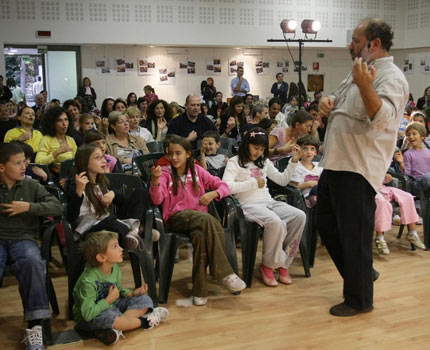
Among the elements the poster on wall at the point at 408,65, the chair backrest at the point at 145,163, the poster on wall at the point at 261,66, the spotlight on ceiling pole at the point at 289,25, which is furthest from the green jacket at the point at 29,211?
the poster on wall at the point at 408,65

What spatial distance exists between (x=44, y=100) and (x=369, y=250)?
8819mm

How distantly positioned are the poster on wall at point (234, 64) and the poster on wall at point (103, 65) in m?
3.17

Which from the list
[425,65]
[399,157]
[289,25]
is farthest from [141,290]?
[425,65]

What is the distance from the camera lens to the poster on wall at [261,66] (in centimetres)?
1398

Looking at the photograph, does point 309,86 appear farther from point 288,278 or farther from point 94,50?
point 288,278

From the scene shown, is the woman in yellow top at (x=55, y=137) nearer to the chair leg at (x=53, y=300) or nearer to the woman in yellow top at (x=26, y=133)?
the woman in yellow top at (x=26, y=133)

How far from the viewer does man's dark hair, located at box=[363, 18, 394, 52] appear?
2812mm

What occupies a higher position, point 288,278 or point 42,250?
point 42,250

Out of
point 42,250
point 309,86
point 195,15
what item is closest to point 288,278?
point 42,250

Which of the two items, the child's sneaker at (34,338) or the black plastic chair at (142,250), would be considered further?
the black plastic chair at (142,250)

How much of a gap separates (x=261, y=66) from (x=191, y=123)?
349 inches

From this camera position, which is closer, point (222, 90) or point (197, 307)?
point (197, 307)

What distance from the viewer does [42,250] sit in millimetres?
2945

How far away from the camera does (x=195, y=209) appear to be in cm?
360
